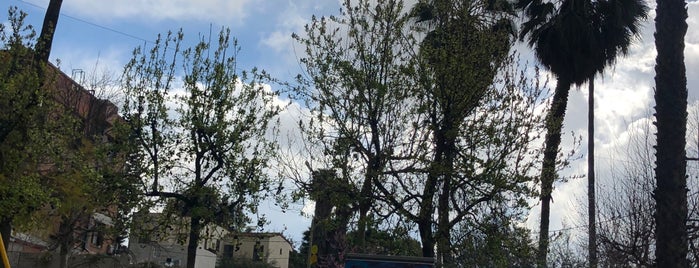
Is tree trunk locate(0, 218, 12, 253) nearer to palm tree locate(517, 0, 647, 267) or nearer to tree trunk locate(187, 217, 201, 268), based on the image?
tree trunk locate(187, 217, 201, 268)

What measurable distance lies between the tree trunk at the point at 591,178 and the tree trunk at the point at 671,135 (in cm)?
885

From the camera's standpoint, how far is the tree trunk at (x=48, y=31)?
56.6ft

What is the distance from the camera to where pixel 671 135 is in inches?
431

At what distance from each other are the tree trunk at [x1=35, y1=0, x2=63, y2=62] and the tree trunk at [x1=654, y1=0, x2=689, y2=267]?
40.4 feet

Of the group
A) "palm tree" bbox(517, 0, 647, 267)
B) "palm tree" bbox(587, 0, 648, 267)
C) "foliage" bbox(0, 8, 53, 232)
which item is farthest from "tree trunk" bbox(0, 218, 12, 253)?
"palm tree" bbox(587, 0, 648, 267)

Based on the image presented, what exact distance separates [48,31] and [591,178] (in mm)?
15547

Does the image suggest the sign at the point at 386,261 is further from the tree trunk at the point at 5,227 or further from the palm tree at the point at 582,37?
the palm tree at the point at 582,37

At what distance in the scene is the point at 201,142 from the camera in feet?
57.4

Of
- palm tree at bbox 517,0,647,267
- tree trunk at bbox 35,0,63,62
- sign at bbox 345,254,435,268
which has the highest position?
palm tree at bbox 517,0,647,267

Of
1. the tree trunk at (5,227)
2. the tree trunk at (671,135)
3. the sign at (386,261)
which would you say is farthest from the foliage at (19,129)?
the tree trunk at (671,135)

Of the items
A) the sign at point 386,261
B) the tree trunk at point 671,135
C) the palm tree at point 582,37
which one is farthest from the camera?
the palm tree at point 582,37

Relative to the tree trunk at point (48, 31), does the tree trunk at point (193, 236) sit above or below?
below

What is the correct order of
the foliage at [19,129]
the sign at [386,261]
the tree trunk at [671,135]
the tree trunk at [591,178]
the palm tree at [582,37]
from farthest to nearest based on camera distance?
the palm tree at [582,37] → the tree trunk at [591,178] → the foliage at [19,129] → the sign at [386,261] → the tree trunk at [671,135]

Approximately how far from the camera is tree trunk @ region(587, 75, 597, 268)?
2017 centimetres
